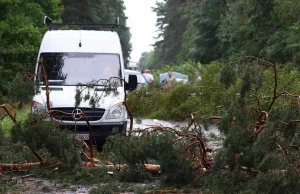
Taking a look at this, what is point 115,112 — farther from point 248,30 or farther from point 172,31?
point 172,31

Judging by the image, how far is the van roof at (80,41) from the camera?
1430 cm

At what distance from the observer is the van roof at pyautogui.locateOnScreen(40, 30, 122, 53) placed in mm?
14297

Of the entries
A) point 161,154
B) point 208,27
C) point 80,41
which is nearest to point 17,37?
point 80,41

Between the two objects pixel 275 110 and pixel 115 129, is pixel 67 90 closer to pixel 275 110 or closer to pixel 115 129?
pixel 115 129

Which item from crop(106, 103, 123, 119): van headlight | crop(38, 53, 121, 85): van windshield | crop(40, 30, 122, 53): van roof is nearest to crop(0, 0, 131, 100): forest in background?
crop(40, 30, 122, 53): van roof

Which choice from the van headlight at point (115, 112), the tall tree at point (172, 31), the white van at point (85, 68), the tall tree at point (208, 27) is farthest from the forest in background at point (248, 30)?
the tall tree at point (172, 31)

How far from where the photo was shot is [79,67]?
14.1 meters

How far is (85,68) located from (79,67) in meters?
0.12

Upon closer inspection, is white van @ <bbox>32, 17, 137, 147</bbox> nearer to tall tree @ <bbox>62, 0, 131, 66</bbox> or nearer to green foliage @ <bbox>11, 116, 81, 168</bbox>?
green foliage @ <bbox>11, 116, 81, 168</bbox>

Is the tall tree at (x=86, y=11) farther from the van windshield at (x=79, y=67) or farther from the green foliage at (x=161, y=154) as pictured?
the green foliage at (x=161, y=154)

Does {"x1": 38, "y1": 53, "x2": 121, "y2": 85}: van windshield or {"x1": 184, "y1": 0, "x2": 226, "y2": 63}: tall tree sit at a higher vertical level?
{"x1": 184, "y1": 0, "x2": 226, "y2": 63}: tall tree

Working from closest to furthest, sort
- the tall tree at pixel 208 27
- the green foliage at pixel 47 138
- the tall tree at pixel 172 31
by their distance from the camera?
the green foliage at pixel 47 138, the tall tree at pixel 208 27, the tall tree at pixel 172 31

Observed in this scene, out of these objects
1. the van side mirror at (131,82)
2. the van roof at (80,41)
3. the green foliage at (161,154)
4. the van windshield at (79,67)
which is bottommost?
the green foliage at (161,154)

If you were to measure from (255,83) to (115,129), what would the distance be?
426 cm
